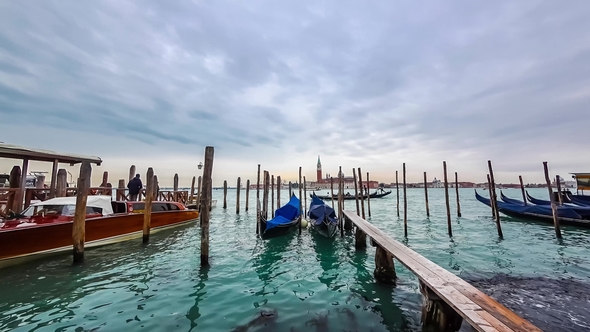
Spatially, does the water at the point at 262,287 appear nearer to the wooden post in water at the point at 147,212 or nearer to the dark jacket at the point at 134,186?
the wooden post in water at the point at 147,212

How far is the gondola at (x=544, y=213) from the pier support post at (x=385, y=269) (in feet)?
43.9

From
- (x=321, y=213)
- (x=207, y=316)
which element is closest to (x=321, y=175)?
(x=321, y=213)

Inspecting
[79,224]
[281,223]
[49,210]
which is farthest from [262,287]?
[49,210]

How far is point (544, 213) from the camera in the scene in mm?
14898

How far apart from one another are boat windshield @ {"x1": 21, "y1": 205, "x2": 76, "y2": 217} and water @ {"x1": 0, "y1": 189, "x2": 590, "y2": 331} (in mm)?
1373

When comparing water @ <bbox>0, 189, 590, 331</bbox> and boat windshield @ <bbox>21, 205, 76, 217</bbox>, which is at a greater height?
boat windshield @ <bbox>21, 205, 76, 217</bbox>

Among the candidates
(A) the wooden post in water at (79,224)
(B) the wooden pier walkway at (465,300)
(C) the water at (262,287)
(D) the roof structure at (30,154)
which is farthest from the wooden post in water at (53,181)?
(B) the wooden pier walkway at (465,300)

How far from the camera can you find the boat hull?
6.52 m

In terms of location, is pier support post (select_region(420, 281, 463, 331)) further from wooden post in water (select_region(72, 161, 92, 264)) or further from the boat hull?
the boat hull

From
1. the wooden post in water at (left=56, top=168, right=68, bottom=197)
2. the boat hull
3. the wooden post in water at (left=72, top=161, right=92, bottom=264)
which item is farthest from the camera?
the wooden post in water at (left=56, top=168, right=68, bottom=197)

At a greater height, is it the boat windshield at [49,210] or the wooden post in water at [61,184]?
the wooden post in water at [61,184]

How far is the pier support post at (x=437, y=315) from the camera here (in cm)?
357

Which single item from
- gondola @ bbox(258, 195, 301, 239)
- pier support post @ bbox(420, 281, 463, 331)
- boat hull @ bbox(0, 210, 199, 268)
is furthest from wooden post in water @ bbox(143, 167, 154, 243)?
pier support post @ bbox(420, 281, 463, 331)

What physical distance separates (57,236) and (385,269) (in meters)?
9.18
